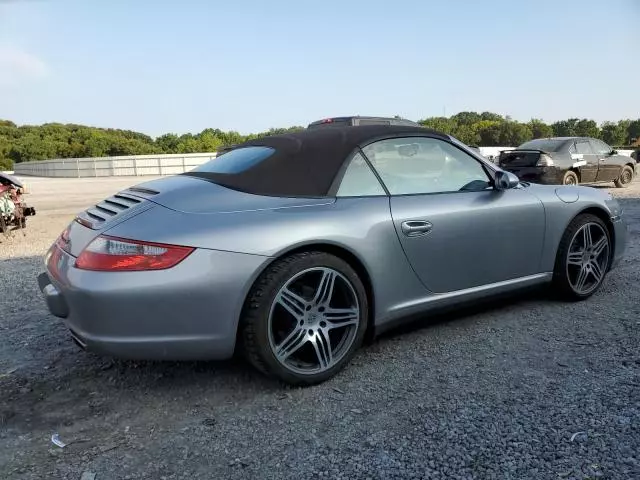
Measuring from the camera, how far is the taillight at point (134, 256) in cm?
235

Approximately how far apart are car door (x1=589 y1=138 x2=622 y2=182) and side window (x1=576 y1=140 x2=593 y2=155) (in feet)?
0.82

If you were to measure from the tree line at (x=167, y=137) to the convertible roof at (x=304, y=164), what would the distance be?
38.8 metres

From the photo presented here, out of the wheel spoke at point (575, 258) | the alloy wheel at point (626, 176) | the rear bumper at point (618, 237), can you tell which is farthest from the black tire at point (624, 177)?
the wheel spoke at point (575, 258)

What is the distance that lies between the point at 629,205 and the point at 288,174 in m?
9.12

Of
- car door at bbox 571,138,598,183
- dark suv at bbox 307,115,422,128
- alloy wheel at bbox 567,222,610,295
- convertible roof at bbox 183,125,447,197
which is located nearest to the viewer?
convertible roof at bbox 183,125,447,197

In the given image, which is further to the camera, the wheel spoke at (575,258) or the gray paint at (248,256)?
the wheel spoke at (575,258)

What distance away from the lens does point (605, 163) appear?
12664mm

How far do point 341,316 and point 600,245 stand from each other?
2.44m

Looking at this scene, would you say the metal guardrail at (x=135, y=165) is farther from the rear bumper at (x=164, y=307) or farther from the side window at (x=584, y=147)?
the rear bumper at (x=164, y=307)

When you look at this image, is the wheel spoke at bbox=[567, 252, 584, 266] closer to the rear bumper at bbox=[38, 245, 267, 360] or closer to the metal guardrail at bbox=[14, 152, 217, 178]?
the rear bumper at bbox=[38, 245, 267, 360]

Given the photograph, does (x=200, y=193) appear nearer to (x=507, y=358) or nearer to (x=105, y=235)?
(x=105, y=235)

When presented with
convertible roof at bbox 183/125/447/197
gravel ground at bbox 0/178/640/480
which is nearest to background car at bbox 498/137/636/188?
gravel ground at bbox 0/178/640/480

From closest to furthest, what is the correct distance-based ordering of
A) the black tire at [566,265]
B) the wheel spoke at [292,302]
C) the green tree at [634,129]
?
the wheel spoke at [292,302] → the black tire at [566,265] → the green tree at [634,129]

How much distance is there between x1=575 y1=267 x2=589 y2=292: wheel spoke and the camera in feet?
12.7
